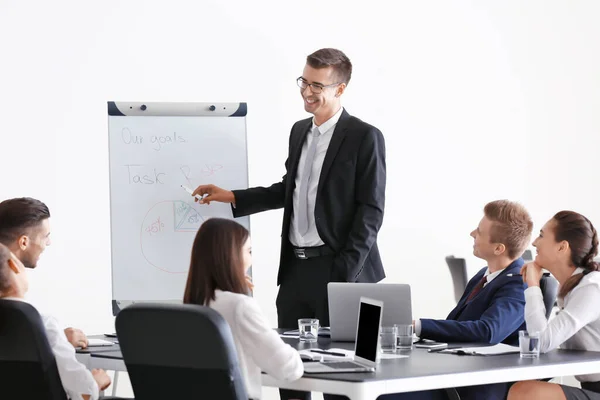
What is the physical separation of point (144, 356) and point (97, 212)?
9.58 ft

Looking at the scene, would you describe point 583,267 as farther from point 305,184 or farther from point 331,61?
point 331,61

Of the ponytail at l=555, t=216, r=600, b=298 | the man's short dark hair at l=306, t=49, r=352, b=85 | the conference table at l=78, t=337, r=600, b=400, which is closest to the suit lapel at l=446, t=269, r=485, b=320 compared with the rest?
the ponytail at l=555, t=216, r=600, b=298

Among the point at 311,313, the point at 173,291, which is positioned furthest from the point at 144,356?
the point at 173,291

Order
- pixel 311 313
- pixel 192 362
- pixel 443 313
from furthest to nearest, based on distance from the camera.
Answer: pixel 443 313, pixel 311 313, pixel 192 362

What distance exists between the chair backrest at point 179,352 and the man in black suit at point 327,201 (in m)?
1.41

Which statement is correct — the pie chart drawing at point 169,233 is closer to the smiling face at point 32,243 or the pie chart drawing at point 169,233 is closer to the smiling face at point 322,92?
the smiling face at point 322,92

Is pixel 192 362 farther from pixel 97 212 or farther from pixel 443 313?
pixel 443 313

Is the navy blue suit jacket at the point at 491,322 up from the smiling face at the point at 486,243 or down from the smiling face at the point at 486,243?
down

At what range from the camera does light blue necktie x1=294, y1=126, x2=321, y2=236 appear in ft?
12.2

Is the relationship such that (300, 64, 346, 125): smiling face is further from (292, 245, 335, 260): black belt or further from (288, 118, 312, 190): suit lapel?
(292, 245, 335, 260): black belt

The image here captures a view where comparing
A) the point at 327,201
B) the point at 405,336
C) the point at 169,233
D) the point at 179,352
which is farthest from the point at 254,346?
the point at 169,233

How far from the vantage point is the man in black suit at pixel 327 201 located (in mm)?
3623

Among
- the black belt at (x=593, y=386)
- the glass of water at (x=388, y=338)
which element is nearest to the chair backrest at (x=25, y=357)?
the glass of water at (x=388, y=338)

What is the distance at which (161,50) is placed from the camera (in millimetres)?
5254
